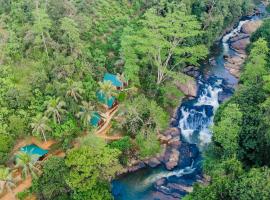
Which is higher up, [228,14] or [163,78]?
[228,14]

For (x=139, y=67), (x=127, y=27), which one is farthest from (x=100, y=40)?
(x=139, y=67)

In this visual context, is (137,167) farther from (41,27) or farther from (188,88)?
(41,27)

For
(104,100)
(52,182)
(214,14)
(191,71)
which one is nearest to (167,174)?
(104,100)

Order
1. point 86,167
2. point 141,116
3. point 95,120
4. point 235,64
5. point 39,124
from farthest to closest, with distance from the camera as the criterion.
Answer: point 235,64, point 141,116, point 95,120, point 39,124, point 86,167

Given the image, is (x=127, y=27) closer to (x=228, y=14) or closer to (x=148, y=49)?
(x=148, y=49)

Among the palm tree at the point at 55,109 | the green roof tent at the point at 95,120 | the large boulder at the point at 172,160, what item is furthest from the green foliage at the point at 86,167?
the large boulder at the point at 172,160
